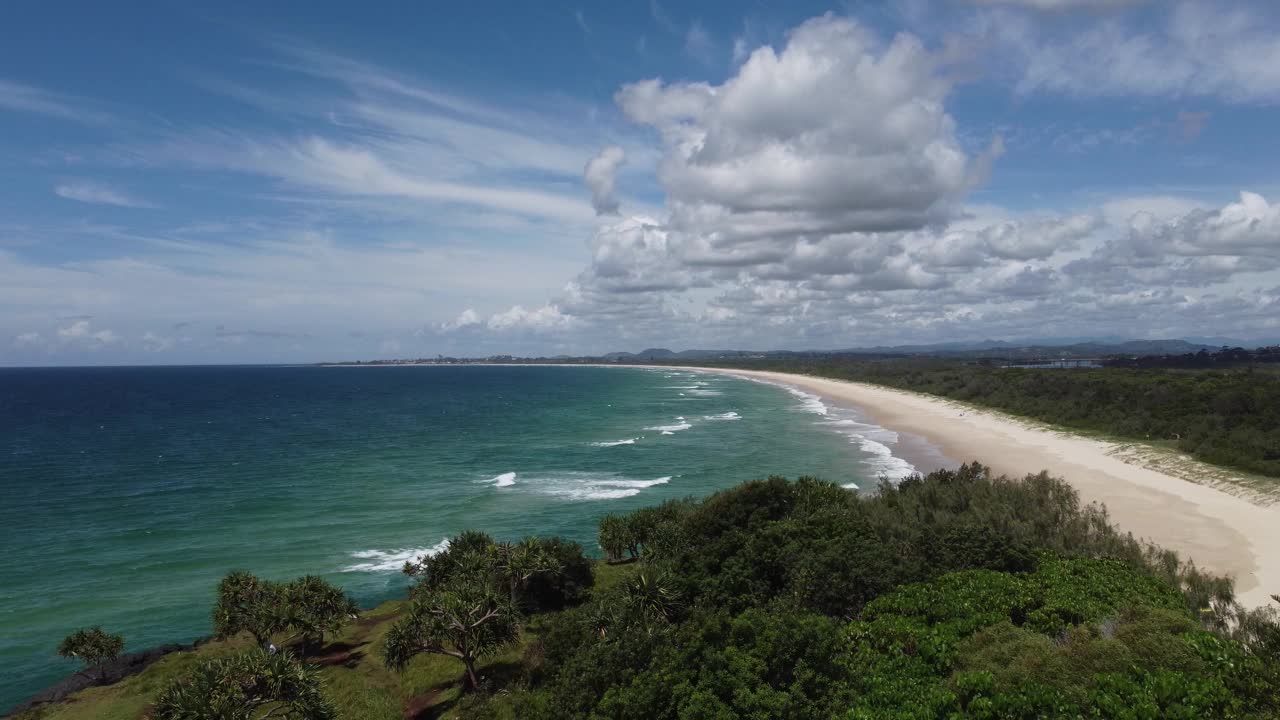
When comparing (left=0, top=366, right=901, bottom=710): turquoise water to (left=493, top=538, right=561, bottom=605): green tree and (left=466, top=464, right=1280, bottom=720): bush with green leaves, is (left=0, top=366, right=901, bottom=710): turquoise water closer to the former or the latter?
(left=493, top=538, right=561, bottom=605): green tree

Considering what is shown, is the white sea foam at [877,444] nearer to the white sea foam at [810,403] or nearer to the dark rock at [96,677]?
the white sea foam at [810,403]

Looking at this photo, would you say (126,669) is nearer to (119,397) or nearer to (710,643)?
(710,643)

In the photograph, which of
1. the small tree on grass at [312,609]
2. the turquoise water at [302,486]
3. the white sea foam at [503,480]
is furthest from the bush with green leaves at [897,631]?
the white sea foam at [503,480]

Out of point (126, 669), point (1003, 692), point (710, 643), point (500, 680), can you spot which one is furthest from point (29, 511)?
point (1003, 692)

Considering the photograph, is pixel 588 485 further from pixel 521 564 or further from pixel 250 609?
pixel 250 609

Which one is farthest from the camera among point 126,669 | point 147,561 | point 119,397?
point 119,397

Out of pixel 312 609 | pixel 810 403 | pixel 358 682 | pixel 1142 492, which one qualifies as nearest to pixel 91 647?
pixel 312 609
